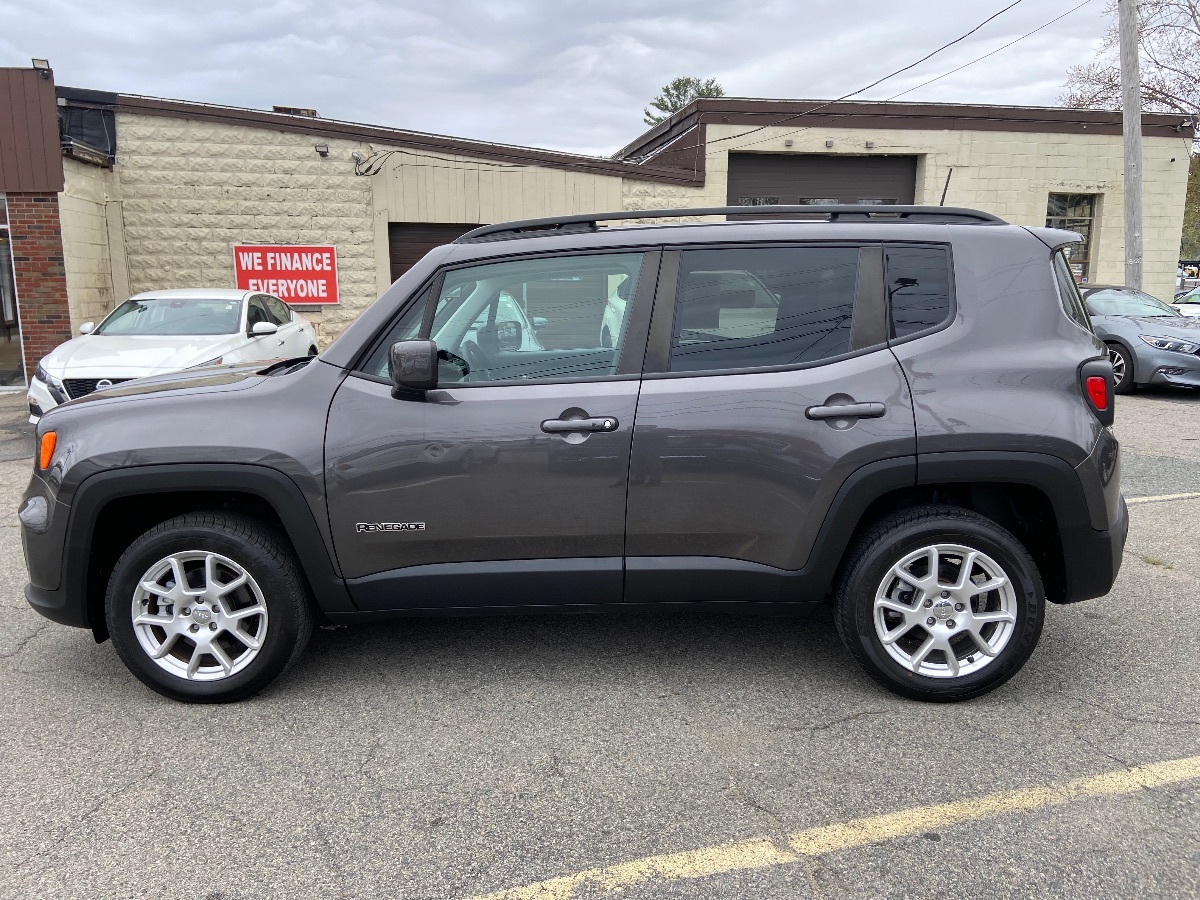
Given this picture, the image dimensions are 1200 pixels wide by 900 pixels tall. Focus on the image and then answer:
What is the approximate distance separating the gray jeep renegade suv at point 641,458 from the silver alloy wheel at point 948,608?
1 centimetres

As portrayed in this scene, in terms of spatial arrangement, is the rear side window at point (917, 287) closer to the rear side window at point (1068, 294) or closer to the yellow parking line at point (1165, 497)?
the rear side window at point (1068, 294)

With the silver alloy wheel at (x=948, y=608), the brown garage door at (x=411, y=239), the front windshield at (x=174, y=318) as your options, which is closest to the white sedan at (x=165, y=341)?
the front windshield at (x=174, y=318)

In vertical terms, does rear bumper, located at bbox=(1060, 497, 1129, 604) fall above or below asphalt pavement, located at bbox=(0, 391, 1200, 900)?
above

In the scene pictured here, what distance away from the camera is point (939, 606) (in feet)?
10.7

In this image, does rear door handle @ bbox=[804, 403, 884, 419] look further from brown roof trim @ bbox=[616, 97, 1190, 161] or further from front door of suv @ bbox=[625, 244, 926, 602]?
brown roof trim @ bbox=[616, 97, 1190, 161]

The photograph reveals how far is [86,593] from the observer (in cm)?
334

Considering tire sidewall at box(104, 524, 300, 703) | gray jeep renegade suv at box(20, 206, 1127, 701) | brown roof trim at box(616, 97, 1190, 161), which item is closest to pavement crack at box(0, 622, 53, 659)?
gray jeep renegade suv at box(20, 206, 1127, 701)

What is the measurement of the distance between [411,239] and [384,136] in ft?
5.67

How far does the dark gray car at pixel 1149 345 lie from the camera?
10.7m

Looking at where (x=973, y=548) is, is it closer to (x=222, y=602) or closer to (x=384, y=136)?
(x=222, y=602)

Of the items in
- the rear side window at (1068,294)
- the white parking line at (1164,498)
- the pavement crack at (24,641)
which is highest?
the rear side window at (1068,294)

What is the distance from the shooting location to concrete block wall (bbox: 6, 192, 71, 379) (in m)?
12.0

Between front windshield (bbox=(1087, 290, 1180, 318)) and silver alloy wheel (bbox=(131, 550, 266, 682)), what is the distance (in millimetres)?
11778

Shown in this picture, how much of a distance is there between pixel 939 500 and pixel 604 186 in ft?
42.8
